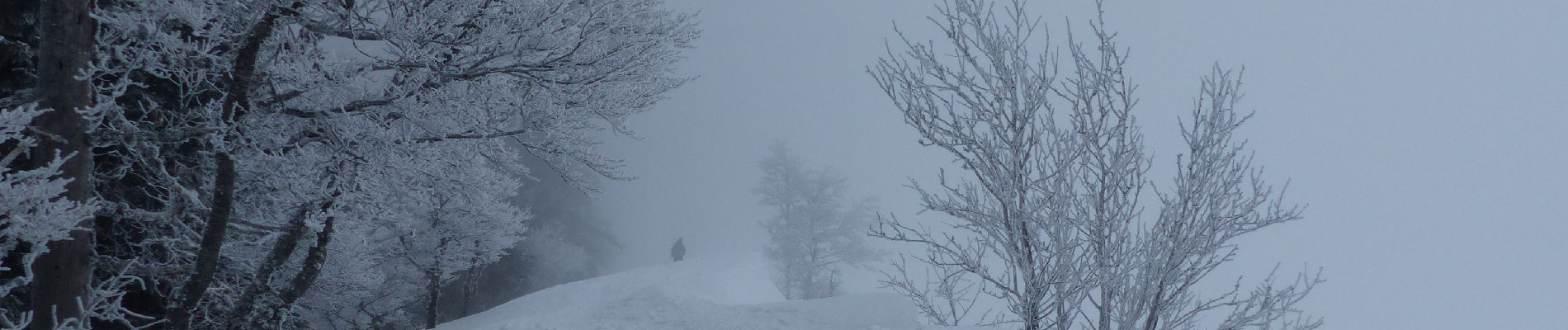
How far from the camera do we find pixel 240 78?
187 inches

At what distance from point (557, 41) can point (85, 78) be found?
102 inches

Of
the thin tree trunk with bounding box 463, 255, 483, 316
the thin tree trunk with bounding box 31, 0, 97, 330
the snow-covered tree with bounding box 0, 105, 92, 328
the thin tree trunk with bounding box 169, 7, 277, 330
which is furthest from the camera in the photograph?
the thin tree trunk with bounding box 463, 255, 483, 316

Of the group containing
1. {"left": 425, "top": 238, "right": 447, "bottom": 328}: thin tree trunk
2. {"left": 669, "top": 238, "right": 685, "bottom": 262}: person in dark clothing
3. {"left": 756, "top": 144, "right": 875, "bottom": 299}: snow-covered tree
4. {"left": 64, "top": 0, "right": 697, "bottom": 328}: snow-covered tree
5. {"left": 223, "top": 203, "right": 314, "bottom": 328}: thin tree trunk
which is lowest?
{"left": 223, "top": 203, "right": 314, "bottom": 328}: thin tree trunk

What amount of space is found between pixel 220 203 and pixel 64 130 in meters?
1.26

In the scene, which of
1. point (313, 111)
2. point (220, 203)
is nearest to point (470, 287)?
point (313, 111)

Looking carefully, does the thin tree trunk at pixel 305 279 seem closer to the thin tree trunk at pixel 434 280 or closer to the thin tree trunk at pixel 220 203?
the thin tree trunk at pixel 220 203

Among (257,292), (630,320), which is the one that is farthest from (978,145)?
(630,320)

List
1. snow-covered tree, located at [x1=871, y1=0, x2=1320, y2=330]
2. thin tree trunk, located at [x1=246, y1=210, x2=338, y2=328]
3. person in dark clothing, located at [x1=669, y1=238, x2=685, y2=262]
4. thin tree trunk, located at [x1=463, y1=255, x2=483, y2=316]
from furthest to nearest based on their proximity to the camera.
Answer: person in dark clothing, located at [x1=669, y1=238, x2=685, y2=262]
thin tree trunk, located at [x1=463, y1=255, x2=483, y2=316]
thin tree trunk, located at [x1=246, y1=210, x2=338, y2=328]
snow-covered tree, located at [x1=871, y1=0, x2=1320, y2=330]

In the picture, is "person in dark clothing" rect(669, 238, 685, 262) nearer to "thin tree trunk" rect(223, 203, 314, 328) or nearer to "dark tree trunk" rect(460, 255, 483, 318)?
Result: "dark tree trunk" rect(460, 255, 483, 318)

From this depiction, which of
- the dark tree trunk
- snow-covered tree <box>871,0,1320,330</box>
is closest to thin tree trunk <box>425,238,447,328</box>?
the dark tree trunk

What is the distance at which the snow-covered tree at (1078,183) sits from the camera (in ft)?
15.1

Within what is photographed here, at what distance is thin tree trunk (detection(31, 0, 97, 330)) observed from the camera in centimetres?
354

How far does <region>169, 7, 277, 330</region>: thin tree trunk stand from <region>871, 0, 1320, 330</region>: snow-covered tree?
13.9 ft

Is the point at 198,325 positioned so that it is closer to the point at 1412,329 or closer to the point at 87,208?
the point at 87,208
